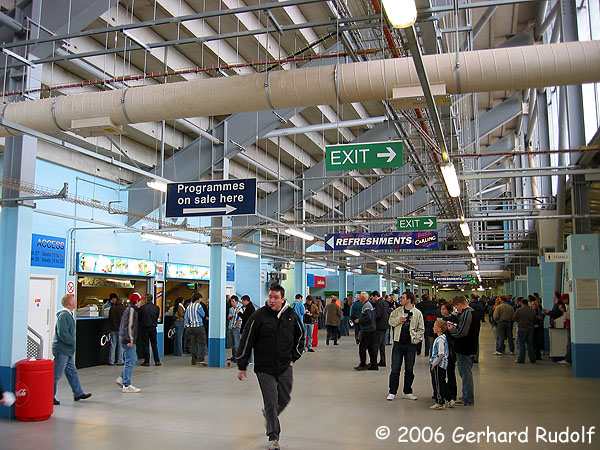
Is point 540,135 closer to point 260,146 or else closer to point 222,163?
point 260,146

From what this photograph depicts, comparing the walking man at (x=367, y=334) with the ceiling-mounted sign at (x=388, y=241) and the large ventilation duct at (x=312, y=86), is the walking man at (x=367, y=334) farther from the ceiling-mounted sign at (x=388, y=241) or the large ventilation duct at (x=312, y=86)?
the large ventilation duct at (x=312, y=86)

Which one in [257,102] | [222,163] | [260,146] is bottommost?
[257,102]

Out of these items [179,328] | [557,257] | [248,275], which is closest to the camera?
[557,257]

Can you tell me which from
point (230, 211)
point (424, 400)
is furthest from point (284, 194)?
point (424, 400)

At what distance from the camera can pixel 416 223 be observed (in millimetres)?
14492

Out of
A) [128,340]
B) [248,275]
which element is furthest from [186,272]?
[128,340]

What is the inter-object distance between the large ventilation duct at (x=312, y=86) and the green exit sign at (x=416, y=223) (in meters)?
7.87

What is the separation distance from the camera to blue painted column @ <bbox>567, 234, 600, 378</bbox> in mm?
11516

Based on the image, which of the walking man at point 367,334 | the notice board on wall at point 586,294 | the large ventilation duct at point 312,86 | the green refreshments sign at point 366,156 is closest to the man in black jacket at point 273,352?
the green refreshments sign at point 366,156

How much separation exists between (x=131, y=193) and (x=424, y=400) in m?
9.15

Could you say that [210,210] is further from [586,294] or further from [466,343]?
[586,294]

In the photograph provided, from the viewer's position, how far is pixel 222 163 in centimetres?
1459

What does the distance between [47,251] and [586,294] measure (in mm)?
10515

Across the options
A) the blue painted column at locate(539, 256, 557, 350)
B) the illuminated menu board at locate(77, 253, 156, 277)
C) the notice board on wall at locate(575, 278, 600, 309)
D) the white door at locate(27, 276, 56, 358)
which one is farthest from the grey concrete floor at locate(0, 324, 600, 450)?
the blue painted column at locate(539, 256, 557, 350)
